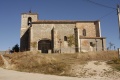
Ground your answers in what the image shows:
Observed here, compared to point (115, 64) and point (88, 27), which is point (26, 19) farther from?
point (115, 64)

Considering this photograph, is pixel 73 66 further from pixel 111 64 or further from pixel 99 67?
pixel 111 64

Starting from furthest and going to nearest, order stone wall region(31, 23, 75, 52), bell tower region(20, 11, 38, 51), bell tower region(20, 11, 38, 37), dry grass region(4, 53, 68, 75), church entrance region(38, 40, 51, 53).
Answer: bell tower region(20, 11, 38, 37)
bell tower region(20, 11, 38, 51)
stone wall region(31, 23, 75, 52)
church entrance region(38, 40, 51, 53)
dry grass region(4, 53, 68, 75)

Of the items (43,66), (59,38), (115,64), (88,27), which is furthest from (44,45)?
(115,64)

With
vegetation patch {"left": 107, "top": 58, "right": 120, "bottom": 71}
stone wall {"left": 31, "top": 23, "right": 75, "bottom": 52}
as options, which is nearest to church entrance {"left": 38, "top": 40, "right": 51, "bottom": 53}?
stone wall {"left": 31, "top": 23, "right": 75, "bottom": 52}

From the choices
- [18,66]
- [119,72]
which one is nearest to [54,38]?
[18,66]

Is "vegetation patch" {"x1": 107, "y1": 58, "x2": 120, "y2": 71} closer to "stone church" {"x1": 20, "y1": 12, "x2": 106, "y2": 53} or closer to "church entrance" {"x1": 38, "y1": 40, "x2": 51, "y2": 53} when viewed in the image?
A: "stone church" {"x1": 20, "y1": 12, "x2": 106, "y2": 53}

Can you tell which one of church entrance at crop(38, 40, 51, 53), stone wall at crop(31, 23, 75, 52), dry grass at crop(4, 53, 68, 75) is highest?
stone wall at crop(31, 23, 75, 52)

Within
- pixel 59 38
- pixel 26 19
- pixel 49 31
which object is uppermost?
pixel 26 19

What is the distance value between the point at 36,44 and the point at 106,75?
28559mm

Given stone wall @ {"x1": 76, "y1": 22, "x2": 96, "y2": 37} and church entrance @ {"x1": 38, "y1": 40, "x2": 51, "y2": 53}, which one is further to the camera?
stone wall @ {"x1": 76, "y1": 22, "x2": 96, "y2": 37}

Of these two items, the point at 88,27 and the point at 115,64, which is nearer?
the point at 115,64

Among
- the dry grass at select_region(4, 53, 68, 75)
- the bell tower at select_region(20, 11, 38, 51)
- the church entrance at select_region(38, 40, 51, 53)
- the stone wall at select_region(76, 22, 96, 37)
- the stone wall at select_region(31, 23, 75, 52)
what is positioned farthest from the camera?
the stone wall at select_region(76, 22, 96, 37)

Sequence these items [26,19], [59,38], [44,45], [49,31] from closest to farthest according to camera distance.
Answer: [59,38]
[44,45]
[49,31]
[26,19]

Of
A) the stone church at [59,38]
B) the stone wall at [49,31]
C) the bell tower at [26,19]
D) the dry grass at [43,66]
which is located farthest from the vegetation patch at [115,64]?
the bell tower at [26,19]
